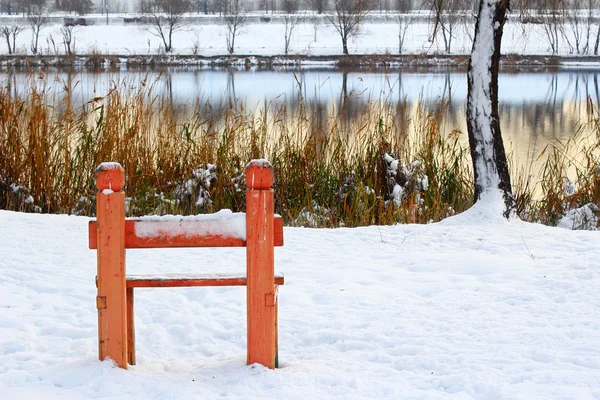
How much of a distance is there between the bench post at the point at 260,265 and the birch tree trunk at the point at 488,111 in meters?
3.29

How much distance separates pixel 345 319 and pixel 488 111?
2.69 m

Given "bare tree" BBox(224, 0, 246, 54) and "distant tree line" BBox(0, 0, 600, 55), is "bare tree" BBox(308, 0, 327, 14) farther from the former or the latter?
"bare tree" BBox(224, 0, 246, 54)

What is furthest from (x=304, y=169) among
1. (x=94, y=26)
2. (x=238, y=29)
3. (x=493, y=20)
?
(x=94, y=26)

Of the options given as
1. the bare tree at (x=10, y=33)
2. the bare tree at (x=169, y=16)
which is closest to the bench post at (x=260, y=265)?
the bare tree at (x=10, y=33)

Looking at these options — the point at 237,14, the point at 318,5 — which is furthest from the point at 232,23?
the point at 318,5

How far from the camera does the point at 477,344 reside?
10.4 ft

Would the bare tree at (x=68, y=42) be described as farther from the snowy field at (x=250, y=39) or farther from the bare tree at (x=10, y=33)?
the bare tree at (x=10, y=33)

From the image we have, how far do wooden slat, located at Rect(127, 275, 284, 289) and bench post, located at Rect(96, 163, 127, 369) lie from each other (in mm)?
81

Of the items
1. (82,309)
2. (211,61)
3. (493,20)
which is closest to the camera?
(82,309)

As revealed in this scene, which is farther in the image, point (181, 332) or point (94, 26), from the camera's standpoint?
point (94, 26)

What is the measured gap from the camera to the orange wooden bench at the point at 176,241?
259 cm

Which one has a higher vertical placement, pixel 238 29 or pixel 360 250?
pixel 238 29

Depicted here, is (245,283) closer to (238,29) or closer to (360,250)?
(360,250)

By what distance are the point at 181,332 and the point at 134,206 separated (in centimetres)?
301
